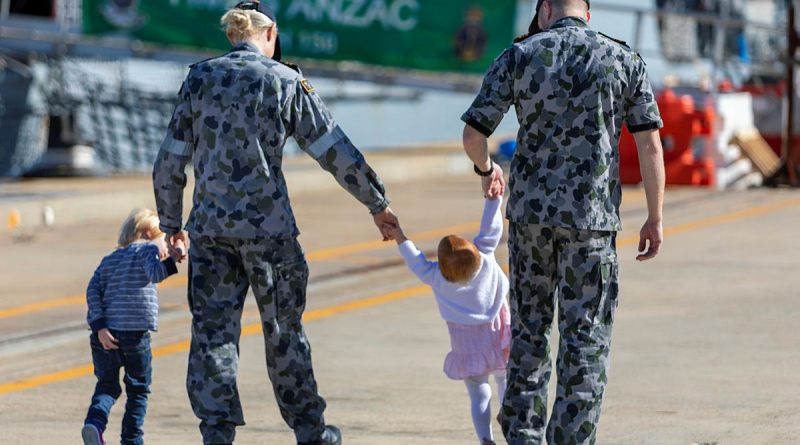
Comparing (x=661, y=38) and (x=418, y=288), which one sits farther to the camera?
(x=661, y=38)

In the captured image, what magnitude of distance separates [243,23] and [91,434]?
1714 mm

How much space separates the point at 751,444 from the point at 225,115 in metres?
2.54

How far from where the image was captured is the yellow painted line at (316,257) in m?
11.2

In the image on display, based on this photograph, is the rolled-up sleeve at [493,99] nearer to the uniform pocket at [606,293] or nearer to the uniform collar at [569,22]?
the uniform collar at [569,22]

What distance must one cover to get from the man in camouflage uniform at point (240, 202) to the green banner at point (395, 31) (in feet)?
63.0

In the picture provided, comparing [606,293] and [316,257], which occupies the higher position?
[606,293]

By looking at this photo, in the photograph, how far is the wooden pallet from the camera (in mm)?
20594

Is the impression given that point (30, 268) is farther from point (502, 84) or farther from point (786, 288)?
point (502, 84)

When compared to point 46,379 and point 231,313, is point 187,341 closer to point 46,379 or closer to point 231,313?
point 46,379

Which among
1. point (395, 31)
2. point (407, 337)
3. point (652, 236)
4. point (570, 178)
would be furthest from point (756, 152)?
point (570, 178)

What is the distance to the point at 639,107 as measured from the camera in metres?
5.97

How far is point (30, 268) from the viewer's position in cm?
1334

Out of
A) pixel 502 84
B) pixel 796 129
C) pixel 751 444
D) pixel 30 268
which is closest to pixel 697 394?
pixel 751 444

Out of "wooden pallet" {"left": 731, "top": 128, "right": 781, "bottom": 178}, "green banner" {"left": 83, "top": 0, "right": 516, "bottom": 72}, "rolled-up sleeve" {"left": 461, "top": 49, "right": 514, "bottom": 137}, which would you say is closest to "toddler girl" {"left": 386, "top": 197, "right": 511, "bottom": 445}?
"rolled-up sleeve" {"left": 461, "top": 49, "right": 514, "bottom": 137}
